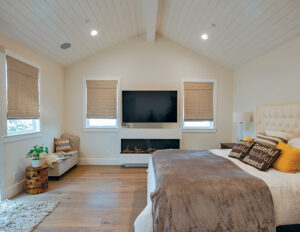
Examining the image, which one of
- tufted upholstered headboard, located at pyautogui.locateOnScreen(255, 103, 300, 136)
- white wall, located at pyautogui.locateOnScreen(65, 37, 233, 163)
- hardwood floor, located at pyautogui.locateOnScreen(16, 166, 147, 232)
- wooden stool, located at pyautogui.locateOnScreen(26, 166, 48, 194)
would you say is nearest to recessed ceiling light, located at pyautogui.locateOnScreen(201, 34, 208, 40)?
white wall, located at pyautogui.locateOnScreen(65, 37, 233, 163)

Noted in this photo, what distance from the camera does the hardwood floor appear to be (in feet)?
6.28

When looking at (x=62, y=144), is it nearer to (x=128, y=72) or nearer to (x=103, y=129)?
(x=103, y=129)

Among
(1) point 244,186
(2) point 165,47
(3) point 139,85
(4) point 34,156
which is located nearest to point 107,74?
(3) point 139,85

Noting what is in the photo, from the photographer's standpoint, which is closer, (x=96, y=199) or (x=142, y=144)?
(x=96, y=199)

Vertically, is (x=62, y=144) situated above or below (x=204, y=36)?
below

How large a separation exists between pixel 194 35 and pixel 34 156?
383 cm

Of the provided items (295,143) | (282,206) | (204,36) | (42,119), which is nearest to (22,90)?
(42,119)

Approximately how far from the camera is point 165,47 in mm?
4148

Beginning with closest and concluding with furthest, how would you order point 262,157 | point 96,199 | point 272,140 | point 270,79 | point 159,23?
point 262,157 < point 272,140 < point 96,199 < point 270,79 < point 159,23

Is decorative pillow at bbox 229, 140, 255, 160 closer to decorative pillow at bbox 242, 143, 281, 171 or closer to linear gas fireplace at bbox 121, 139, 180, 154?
decorative pillow at bbox 242, 143, 281, 171

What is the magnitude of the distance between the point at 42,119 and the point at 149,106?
2.30 metres

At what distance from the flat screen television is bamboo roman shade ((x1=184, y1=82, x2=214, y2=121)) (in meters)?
0.38

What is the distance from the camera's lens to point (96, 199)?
2.46m

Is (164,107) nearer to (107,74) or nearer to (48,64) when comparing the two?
(107,74)
